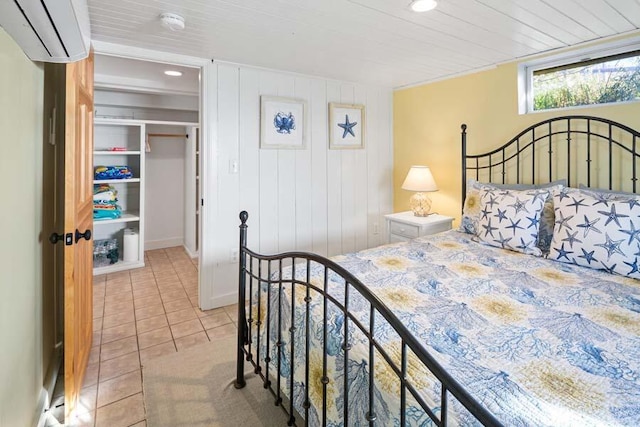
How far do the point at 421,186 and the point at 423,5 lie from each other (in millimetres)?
1721

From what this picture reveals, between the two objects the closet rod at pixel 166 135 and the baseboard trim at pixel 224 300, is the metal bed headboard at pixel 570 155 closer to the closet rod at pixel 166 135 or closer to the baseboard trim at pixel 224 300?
the baseboard trim at pixel 224 300

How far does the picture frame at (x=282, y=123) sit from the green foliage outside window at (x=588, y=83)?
6.74 ft

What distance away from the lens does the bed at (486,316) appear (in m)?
0.92

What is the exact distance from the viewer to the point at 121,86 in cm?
371

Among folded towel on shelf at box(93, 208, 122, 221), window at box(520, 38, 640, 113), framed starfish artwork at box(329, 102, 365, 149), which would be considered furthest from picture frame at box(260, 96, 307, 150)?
folded towel on shelf at box(93, 208, 122, 221)

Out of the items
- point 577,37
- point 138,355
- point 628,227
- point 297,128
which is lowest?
point 138,355

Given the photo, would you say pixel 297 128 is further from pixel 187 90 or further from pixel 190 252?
pixel 190 252

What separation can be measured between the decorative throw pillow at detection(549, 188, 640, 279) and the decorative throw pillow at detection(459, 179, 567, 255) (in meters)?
0.16

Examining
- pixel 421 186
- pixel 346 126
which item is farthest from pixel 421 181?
pixel 346 126

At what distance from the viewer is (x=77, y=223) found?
1.77m

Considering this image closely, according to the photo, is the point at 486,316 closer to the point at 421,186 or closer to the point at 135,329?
the point at 421,186

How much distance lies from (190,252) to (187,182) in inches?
39.0

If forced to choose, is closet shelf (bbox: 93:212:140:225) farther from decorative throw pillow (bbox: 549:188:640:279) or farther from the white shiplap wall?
decorative throw pillow (bbox: 549:188:640:279)

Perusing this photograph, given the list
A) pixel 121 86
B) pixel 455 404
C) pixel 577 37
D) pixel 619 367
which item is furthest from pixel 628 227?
pixel 121 86
